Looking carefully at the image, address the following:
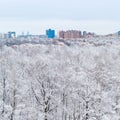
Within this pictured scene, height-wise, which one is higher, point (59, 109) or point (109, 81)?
point (109, 81)

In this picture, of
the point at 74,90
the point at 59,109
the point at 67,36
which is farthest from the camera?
the point at 67,36

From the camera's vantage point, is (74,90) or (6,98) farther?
(6,98)

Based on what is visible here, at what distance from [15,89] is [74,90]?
4.46 meters

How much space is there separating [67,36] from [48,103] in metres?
147

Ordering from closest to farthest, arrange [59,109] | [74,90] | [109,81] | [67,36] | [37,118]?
1. [37,118]
2. [74,90]
3. [59,109]
4. [109,81]
5. [67,36]

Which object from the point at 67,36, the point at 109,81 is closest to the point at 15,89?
the point at 109,81

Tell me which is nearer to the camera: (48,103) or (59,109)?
(48,103)

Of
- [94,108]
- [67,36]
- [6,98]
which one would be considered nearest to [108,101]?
[94,108]

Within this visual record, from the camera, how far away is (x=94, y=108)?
21.4 metres

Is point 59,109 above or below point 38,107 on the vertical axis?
below

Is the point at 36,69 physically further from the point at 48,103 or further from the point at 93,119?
the point at 93,119

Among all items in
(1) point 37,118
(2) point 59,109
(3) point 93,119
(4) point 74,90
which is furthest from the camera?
(2) point 59,109

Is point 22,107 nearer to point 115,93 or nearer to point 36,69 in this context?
point 36,69

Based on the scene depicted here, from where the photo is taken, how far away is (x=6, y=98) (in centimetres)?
2853
